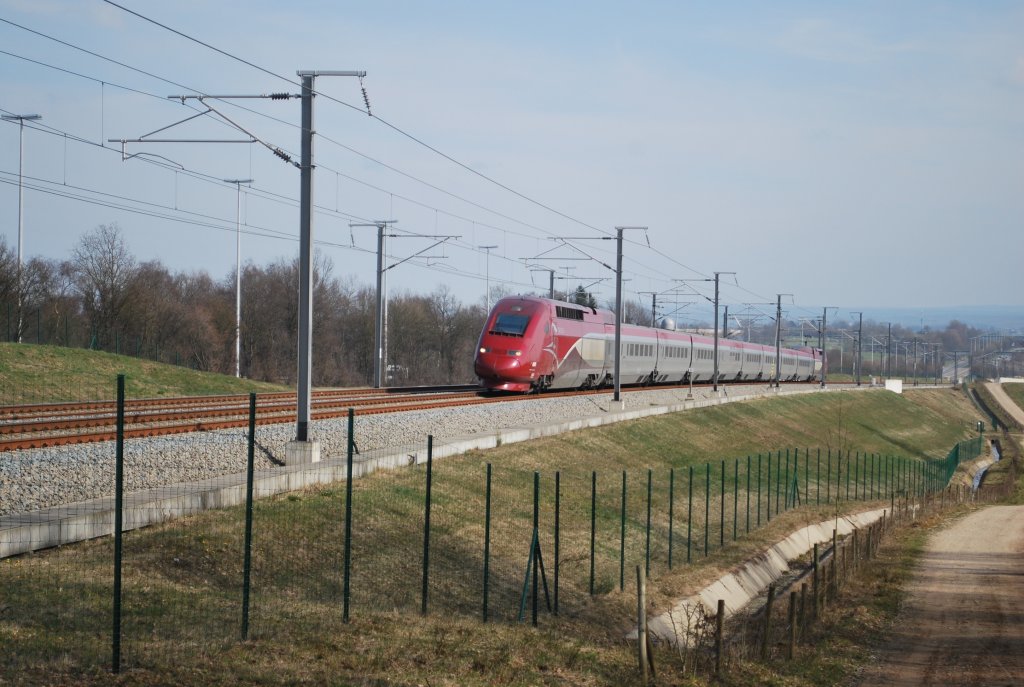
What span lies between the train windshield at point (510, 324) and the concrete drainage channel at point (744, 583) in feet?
50.7

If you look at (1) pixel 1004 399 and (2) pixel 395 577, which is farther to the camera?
(1) pixel 1004 399

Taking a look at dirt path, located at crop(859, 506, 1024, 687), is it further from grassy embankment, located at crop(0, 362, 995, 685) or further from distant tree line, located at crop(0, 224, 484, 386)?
distant tree line, located at crop(0, 224, 484, 386)

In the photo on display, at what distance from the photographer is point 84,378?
40000mm

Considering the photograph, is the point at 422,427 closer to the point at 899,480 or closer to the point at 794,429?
the point at 899,480

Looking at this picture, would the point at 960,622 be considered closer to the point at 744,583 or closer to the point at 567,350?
the point at 744,583

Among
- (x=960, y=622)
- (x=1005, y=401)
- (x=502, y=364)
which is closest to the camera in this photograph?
(x=960, y=622)

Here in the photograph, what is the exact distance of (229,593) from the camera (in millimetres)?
14055

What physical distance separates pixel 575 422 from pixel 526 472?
9.68 meters

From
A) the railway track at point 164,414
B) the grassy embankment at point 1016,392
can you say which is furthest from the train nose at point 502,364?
the grassy embankment at point 1016,392

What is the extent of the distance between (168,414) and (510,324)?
2188 cm

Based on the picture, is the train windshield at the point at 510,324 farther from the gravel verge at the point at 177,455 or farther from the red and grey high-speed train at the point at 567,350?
the gravel verge at the point at 177,455

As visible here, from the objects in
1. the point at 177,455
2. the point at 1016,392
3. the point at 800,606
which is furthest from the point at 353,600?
the point at 1016,392

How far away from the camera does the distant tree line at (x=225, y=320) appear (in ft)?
202

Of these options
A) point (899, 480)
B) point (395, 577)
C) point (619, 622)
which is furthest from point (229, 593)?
point (899, 480)
